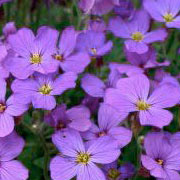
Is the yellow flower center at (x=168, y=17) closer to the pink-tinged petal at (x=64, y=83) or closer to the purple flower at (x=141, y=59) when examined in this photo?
the purple flower at (x=141, y=59)

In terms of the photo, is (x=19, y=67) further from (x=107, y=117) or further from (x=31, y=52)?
(x=107, y=117)

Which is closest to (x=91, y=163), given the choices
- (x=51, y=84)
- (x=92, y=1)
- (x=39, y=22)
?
(x=51, y=84)

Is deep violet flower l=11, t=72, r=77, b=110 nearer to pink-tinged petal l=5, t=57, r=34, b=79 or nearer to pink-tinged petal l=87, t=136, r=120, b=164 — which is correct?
pink-tinged petal l=5, t=57, r=34, b=79

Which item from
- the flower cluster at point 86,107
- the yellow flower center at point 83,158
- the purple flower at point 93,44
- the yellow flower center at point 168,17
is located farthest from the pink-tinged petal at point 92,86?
the yellow flower center at point 168,17

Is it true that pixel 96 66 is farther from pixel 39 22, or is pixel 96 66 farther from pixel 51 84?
pixel 39 22

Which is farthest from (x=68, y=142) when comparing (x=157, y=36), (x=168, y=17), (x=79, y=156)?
(x=168, y=17)

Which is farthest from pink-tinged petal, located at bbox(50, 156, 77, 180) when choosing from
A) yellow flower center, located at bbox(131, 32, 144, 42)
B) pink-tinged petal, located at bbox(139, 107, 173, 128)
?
yellow flower center, located at bbox(131, 32, 144, 42)
